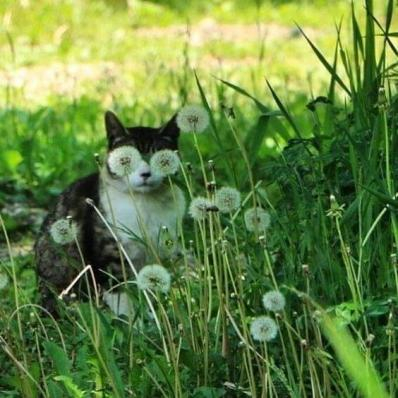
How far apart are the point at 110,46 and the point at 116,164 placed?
8.35 meters

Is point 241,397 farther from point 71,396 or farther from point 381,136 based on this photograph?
point 381,136

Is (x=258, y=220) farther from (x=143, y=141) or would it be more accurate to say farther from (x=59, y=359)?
(x=143, y=141)

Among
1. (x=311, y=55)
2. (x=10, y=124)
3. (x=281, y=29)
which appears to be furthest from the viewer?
(x=281, y=29)

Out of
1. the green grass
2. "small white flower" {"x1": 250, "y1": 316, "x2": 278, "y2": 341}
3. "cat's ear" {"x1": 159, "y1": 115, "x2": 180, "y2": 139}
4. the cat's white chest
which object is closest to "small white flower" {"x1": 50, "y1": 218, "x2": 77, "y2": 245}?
the green grass

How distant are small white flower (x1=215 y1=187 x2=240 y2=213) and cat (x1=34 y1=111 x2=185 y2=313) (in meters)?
1.75

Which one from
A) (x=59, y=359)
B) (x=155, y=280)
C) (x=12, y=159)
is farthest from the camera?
(x=12, y=159)

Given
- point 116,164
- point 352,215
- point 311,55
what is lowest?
point 311,55

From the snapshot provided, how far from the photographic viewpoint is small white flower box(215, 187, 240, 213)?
364 cm

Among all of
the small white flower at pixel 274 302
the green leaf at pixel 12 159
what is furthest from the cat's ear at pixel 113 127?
the small white flower at pixel 274 302

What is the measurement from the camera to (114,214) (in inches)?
220

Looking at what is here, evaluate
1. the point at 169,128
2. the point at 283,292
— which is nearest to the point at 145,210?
the point at 169,128

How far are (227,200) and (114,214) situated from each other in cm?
199

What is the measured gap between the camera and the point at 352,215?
397 cm

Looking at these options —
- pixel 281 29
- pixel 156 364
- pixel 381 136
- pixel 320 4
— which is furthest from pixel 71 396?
pixel 320 4
